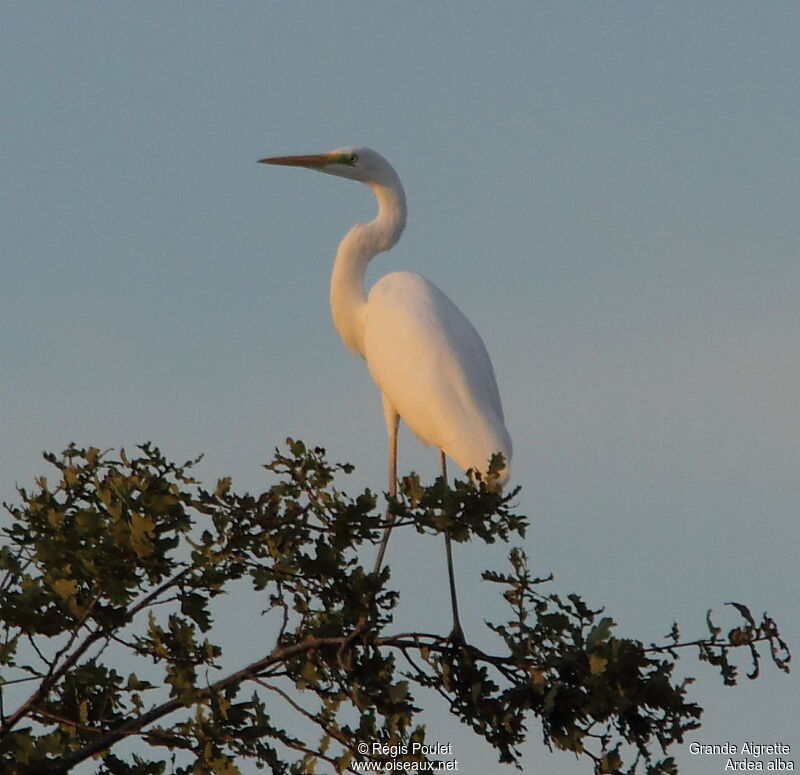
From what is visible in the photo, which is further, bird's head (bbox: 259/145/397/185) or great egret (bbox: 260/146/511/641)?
bird's head (bbox: 259/145/397/185)

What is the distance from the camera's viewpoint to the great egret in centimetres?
798

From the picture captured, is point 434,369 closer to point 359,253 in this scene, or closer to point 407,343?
point 407,343

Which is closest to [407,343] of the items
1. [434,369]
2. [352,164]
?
[434,369]

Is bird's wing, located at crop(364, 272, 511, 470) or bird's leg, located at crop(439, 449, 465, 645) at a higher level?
bird's wing, located at crop(364, 272, 511, 470)

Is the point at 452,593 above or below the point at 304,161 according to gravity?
below

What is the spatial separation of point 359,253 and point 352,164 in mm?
700

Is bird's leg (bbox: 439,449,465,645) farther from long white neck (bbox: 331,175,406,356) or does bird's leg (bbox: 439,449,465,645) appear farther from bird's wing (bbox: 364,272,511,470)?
long white neck (bbox: 331,175,406,356)

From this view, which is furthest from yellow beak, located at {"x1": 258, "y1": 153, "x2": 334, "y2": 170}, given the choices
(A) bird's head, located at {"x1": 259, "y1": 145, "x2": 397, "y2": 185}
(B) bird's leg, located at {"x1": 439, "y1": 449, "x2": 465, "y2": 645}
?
(B) bird's leg, located at {"x1": 439, "y1": 449, "x2": 465, "y2": 645}

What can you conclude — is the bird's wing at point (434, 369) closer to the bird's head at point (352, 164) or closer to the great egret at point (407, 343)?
the great egret at point (407, 343)

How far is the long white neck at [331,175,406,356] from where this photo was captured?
9680 millimetres

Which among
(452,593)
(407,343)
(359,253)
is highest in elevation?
(359,253)

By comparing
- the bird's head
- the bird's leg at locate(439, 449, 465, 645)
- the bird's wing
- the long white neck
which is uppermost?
the bird's head

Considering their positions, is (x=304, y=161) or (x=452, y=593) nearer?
(x=452, y=593)

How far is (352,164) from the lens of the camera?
9.95m
